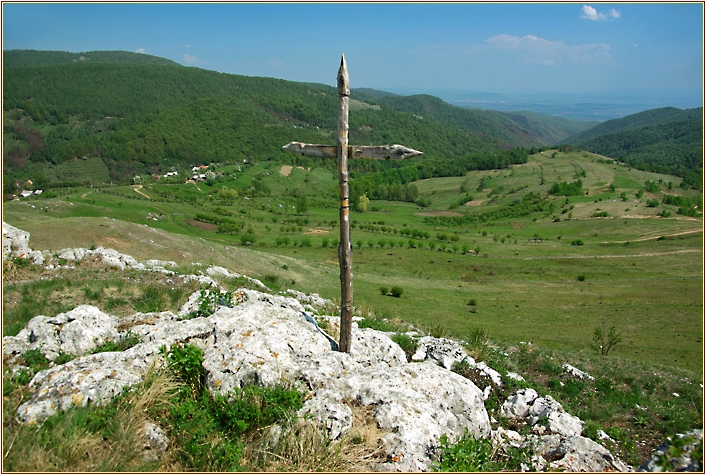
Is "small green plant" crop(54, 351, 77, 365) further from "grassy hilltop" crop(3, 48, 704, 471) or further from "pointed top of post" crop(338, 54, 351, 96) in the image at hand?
"pointed top of post" crop(338, 54, 351, 96)

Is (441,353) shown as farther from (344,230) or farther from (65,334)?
(65,334)

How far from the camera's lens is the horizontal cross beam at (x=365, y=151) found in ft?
29.0

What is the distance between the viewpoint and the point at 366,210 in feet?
424

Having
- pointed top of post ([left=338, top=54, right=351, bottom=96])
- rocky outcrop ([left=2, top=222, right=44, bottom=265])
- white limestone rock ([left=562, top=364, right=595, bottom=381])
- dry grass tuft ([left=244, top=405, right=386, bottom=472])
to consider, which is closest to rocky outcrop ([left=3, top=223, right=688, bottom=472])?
dry grass tuft ([left=244, top=405, right=386, bottom=472])

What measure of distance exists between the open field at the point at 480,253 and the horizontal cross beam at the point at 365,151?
833cm

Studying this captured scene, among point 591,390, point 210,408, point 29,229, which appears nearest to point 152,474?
point 210,408

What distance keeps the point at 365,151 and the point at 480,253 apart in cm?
6271

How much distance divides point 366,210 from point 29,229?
4227 inches

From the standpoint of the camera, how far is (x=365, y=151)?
9.14 metres

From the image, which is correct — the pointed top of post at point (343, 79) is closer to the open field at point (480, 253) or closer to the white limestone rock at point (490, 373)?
A: the white limestone rock at point (490, 373)

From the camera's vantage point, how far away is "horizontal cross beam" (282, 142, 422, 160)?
8.84 m

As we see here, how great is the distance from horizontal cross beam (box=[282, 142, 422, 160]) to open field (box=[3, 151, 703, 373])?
8.33 metres

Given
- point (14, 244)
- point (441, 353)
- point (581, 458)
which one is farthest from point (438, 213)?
point (581, 458)

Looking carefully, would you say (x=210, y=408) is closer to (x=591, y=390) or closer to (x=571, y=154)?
(x=591, y=390)
